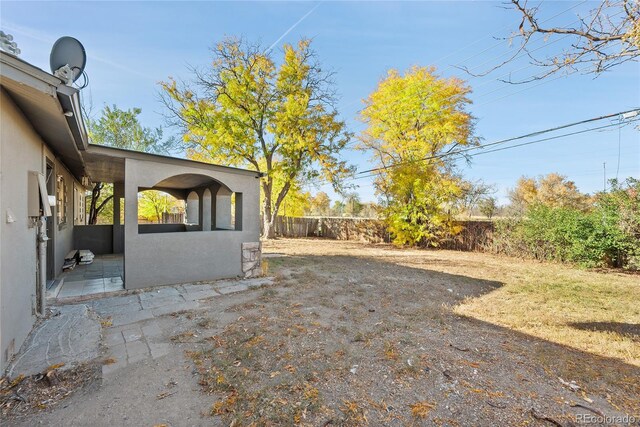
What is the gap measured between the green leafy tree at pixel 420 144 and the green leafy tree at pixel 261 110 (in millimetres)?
2824

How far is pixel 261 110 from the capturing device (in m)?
13.3

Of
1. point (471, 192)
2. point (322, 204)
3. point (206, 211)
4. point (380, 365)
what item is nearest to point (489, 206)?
point (471, 192)

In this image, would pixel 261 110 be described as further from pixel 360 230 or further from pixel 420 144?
pixel 360 230

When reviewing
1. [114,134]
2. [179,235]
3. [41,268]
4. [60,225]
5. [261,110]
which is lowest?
[41,268]

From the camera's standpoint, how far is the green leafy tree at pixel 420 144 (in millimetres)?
11984

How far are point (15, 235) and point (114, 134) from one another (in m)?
12.5

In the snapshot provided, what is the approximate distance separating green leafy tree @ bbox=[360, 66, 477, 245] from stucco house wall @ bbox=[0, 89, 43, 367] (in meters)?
11.7

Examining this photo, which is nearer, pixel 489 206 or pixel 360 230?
pixel 360 230

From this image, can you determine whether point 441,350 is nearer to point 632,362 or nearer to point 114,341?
point 632,362

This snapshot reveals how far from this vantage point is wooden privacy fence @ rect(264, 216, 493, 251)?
11836 mm

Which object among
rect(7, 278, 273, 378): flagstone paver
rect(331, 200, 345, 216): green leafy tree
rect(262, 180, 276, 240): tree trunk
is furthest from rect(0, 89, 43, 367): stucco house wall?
rect(331, 200, 345, 216): green leafy tree

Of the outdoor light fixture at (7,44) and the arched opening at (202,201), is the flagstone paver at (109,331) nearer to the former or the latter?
the outdoor light fixture at (7,44)

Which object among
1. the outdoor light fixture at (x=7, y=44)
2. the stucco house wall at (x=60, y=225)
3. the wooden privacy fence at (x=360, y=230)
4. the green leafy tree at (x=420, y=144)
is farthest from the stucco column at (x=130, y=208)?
the wooden privacy fence at (x=360, y=230)

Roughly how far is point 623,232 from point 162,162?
37.5ft
